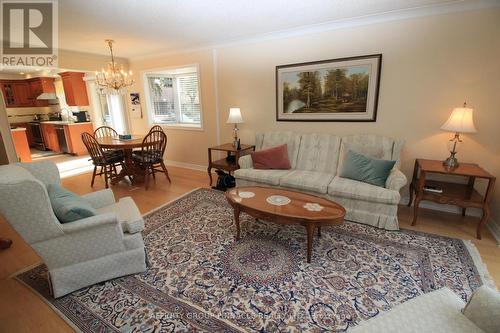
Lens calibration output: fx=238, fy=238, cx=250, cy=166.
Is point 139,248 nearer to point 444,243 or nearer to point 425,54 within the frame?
point 444,243

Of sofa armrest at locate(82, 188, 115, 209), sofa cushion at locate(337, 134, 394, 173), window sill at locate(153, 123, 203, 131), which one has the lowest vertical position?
sofa armrest at locate(82, 188, 115, 209)

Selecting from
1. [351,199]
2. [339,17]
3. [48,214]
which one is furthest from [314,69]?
[48,214]

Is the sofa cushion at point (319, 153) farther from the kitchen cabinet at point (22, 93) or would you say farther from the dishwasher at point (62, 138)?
the kitchen cabinet at point (22, 93)

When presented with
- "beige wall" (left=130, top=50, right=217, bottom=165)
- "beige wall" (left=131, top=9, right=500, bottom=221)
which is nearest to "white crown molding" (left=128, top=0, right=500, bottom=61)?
"beige wall" (left=131, top=9, right=500, bottom=221)

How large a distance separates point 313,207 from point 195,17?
2598 mm

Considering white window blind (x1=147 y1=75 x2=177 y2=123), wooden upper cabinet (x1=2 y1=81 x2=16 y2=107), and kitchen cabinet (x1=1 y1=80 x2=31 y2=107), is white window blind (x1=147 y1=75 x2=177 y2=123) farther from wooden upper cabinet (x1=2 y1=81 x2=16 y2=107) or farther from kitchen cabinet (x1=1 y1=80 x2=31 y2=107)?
wooden upper cabinet (x1=2 y1=81 x2=16 y2=107)

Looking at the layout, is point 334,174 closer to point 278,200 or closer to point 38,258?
point 278,200

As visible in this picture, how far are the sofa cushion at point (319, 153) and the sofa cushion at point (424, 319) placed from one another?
2.21 meters

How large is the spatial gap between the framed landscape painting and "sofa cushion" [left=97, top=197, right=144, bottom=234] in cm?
255

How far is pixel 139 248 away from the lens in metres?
1.97

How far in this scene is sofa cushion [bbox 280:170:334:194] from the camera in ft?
9.33

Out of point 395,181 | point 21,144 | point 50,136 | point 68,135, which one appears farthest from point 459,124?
point 50,136

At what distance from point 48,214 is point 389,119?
3623mm

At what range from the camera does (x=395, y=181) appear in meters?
2.56
